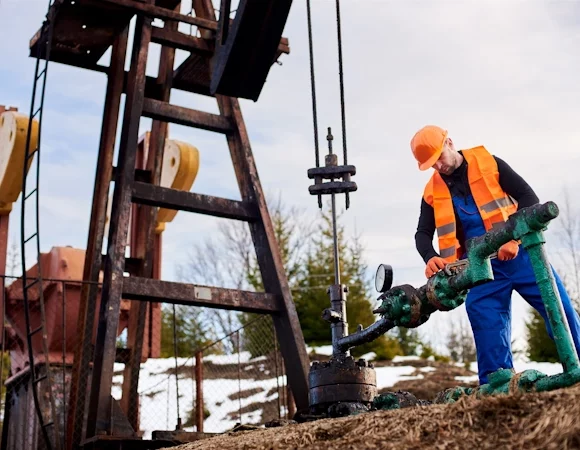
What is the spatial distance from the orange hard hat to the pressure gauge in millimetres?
652

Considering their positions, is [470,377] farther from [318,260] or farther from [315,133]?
[315,133]

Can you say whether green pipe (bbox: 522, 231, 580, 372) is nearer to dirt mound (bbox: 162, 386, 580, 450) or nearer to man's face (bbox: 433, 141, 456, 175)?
dirt mound (bbox: 162, 386, 580, 450)

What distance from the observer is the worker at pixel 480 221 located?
454 centimetres

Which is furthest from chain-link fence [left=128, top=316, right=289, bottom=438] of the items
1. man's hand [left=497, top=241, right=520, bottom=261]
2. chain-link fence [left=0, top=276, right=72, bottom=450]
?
man's hand [left=497, top=241, right=520, bottom=261]

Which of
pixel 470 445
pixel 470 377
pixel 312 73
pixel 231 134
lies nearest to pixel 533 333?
pixel 470 377

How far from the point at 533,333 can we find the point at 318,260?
7246 mm

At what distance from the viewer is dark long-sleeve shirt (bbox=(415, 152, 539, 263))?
4688mm

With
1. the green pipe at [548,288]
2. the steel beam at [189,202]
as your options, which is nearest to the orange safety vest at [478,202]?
the green pipe at [548,288]

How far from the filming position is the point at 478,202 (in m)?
4.76

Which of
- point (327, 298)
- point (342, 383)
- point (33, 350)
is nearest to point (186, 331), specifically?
point (327, 298)

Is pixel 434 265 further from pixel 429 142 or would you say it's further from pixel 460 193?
pixel 429 142

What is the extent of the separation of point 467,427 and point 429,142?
1.98 m

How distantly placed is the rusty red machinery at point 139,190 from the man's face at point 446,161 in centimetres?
165

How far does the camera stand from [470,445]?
9.62ft
